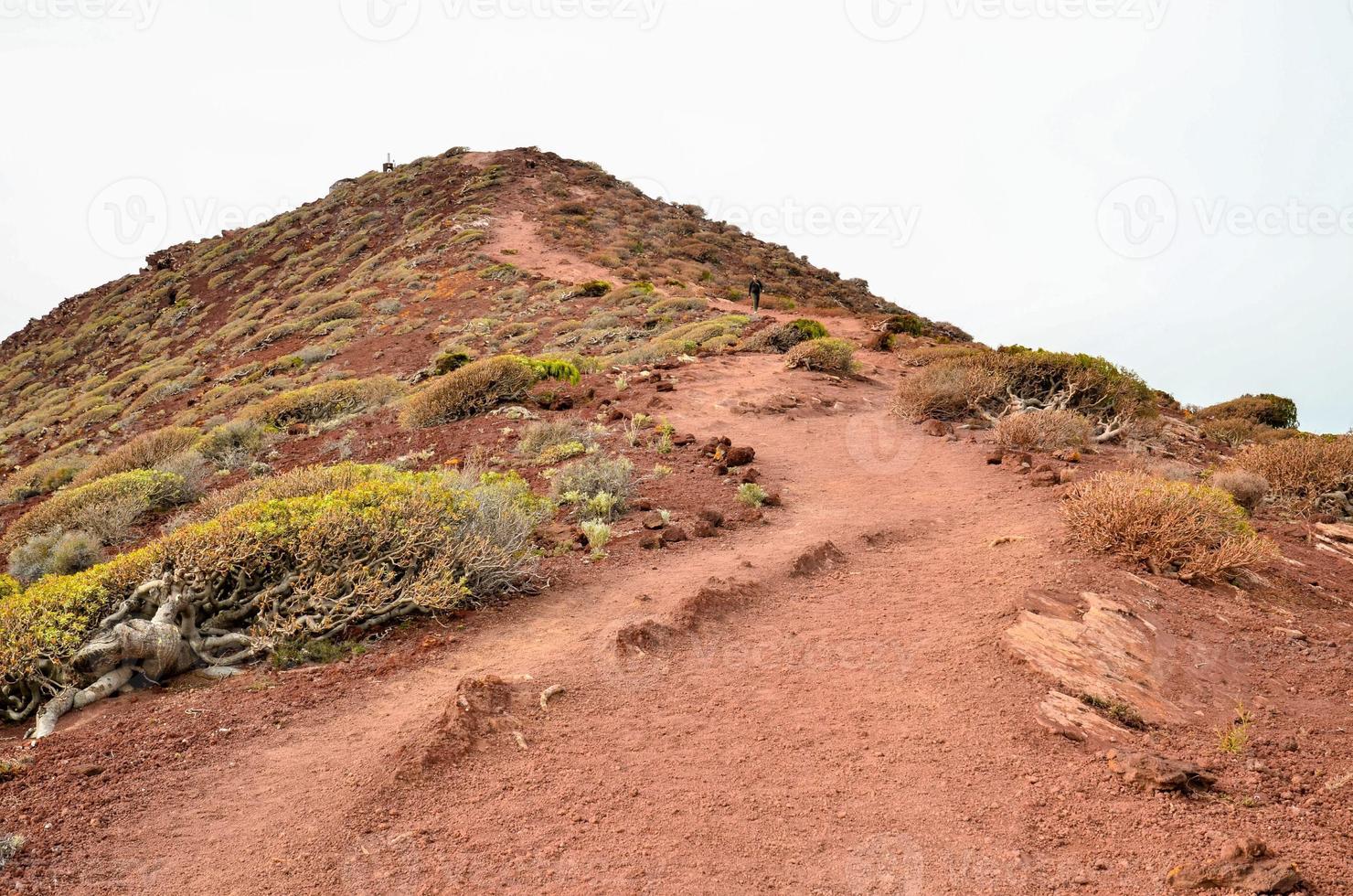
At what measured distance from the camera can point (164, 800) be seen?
150 inches

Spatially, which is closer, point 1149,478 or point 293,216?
point 1149,478

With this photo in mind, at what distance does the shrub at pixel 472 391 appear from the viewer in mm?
13094

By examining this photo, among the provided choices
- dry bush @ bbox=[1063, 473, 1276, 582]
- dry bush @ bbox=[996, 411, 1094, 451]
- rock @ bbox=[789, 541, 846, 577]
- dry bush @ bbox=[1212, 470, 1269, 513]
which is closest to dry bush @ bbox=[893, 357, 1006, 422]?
dry bush @ bbox=[996, 411, 1094, 451]

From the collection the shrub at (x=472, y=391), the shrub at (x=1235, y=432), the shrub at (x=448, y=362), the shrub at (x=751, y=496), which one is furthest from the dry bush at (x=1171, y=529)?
the shrub at (x=448, y=362)

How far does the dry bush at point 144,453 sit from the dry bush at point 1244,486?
50.6ft

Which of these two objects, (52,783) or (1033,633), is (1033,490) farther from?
(52,783)

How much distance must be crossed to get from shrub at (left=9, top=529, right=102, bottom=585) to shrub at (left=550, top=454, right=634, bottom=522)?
5.65 m

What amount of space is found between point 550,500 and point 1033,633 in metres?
5.32

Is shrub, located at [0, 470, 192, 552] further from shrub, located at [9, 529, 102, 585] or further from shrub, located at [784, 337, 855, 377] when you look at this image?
shrub, located at [784, 337, 855, 377]

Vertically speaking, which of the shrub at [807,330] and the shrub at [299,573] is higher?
the shrub at [807,330]

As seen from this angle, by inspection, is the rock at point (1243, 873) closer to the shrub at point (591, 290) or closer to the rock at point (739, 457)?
the rock at point (739, 457)

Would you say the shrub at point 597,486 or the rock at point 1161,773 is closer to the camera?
the rock at point 1161,773

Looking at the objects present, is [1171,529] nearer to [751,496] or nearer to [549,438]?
[751,496]

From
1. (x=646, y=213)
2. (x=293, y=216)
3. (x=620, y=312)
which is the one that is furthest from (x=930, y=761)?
(x=293, y=216)
